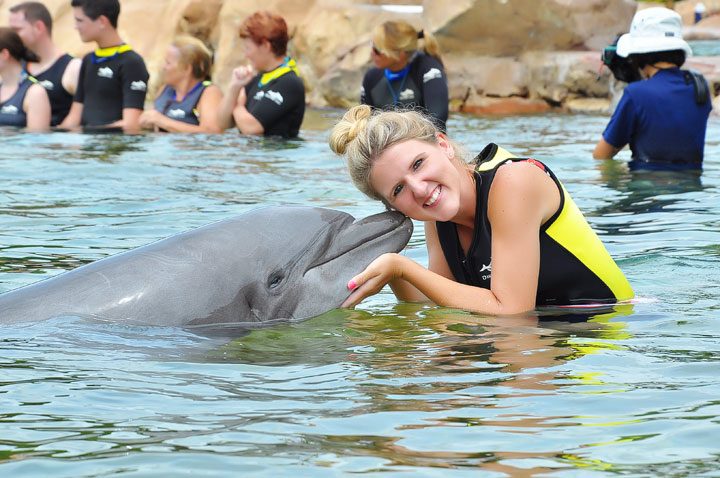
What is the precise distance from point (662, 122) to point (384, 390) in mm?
6304

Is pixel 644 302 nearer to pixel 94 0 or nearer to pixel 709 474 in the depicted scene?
pixel 709 474

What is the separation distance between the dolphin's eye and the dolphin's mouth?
0.36 feet

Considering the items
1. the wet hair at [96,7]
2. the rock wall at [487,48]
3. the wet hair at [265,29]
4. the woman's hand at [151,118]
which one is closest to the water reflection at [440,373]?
the wet hair at [265,29]

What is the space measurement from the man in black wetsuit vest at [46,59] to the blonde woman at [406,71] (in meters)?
4.05

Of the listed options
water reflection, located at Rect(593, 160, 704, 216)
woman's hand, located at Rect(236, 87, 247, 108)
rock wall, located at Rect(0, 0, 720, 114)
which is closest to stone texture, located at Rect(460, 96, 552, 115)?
rock wall, located at Rect(0, 0, 720, 114)

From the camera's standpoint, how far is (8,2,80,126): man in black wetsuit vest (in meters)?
13.8

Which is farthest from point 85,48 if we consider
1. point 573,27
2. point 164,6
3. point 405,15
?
point 573,27

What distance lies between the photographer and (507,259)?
470 centimetres

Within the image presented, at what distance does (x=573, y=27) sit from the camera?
20.6 meters

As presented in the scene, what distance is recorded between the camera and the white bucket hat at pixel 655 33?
29.4 ft

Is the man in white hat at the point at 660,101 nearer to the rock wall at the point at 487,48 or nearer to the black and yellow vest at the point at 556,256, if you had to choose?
the black and yellow vest at the point at 556,256

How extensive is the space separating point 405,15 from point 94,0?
8949 millimetres

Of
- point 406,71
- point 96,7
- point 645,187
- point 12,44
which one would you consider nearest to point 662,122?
point 645,187

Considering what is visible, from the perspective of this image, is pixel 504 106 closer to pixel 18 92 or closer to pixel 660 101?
pixel 18 92
